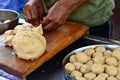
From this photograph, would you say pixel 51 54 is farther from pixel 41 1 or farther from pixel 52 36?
pixel 41 1

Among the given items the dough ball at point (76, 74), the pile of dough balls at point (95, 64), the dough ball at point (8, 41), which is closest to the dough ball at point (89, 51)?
the pile of dough balls at point (95, 64)

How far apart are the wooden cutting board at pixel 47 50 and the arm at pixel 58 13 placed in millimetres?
40

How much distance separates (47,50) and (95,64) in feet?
0.59

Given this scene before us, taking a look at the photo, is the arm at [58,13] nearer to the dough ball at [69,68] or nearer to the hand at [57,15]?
the hand at [57,15]

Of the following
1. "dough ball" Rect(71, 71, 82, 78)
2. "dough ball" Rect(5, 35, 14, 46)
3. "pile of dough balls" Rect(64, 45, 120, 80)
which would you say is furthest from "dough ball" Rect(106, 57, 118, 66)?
"dough ball" Rect(5, 35, 14, 46)

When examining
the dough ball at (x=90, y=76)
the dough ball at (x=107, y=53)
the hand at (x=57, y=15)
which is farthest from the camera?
the hand at (x=57, y=15)

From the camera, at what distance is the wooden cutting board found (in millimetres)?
730

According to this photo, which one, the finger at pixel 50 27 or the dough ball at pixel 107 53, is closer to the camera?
the dough ball at pixel 107 53

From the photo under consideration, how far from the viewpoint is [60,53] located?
Answer: 90 centimetres

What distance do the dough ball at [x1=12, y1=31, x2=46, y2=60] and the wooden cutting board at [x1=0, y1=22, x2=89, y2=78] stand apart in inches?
0.7

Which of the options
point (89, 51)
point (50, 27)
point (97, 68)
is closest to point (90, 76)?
point (97, 68)

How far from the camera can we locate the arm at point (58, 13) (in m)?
0.91

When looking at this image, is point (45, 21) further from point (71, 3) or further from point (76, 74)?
point (76, 74)

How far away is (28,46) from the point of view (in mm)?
755
